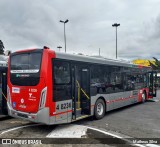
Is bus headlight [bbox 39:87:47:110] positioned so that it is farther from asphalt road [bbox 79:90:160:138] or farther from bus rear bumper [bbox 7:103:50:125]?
asphalt road [bbox 79:90:160:138]

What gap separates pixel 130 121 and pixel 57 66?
4.15 metres

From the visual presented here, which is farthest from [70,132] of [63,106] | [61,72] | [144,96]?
[144,96]

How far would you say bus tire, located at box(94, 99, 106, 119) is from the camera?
9152 mm

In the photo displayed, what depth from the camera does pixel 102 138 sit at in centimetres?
645

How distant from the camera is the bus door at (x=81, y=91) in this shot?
7938mm

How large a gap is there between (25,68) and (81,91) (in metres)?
2.52

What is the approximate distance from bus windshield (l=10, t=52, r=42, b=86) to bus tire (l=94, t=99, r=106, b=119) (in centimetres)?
340

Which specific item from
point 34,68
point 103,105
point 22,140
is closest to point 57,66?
point 34,68

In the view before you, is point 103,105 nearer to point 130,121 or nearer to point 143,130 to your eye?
point 130,121

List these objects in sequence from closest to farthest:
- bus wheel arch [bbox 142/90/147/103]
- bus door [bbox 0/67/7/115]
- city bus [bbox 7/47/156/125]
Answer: city bus [bbox 7/47/156/125], bus door [bbox 0/67/7/115], bus wheel arch [bbox 142/90/147/103]

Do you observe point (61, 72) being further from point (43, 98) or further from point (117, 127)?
point (117, 127)

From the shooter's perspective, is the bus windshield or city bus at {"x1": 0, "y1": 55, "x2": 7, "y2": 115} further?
city bus at {"x1": 0, "y1": 55, "x2": 7, "y2": 115}

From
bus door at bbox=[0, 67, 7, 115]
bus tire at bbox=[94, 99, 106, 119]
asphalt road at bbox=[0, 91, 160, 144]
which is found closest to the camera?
asphalt road at bbox=[0, 91, 160, 144]

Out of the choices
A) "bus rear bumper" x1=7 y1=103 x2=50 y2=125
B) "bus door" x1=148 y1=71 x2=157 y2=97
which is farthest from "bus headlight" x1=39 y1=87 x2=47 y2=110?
"bus door" x1=148 y1=71 x2=157 y2=97
